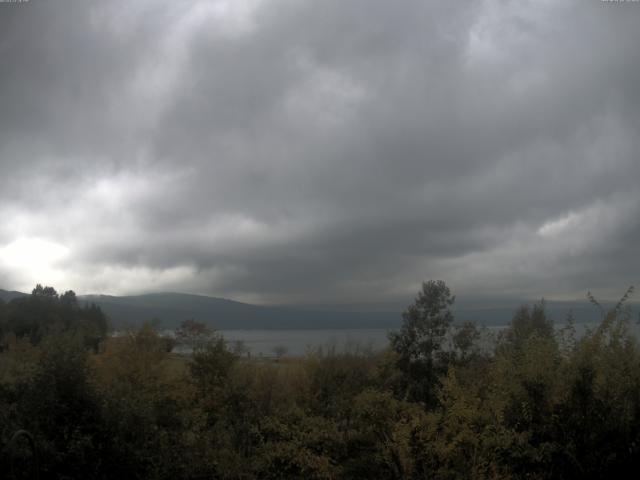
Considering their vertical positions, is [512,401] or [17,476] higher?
[512,401]

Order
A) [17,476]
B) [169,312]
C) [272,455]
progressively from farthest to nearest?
[169,312] → [272,455] → [17,476]

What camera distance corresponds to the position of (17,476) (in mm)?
11828

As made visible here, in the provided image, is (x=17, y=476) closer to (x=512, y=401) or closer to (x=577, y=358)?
(x=512, y=401)

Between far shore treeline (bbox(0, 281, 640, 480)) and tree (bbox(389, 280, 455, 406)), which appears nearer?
far shore treeline (bbox(0, 281, 640, 480))

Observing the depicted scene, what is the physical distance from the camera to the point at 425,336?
78.9 ft

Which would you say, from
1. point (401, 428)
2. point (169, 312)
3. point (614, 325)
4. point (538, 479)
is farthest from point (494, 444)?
point (169, 312)

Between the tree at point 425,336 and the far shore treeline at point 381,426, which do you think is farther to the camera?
the tree at point 425,336

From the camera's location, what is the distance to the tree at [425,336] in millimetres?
23900

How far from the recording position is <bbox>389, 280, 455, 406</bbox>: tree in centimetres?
2390

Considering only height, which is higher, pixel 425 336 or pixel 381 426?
pixel 425 336

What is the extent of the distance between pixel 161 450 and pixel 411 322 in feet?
41.8

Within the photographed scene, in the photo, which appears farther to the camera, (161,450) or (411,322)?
(411,322)

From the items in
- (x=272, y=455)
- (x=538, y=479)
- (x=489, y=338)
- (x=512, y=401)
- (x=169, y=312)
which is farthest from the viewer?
(x=169, y=312)

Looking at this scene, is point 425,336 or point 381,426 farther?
point 425,336
